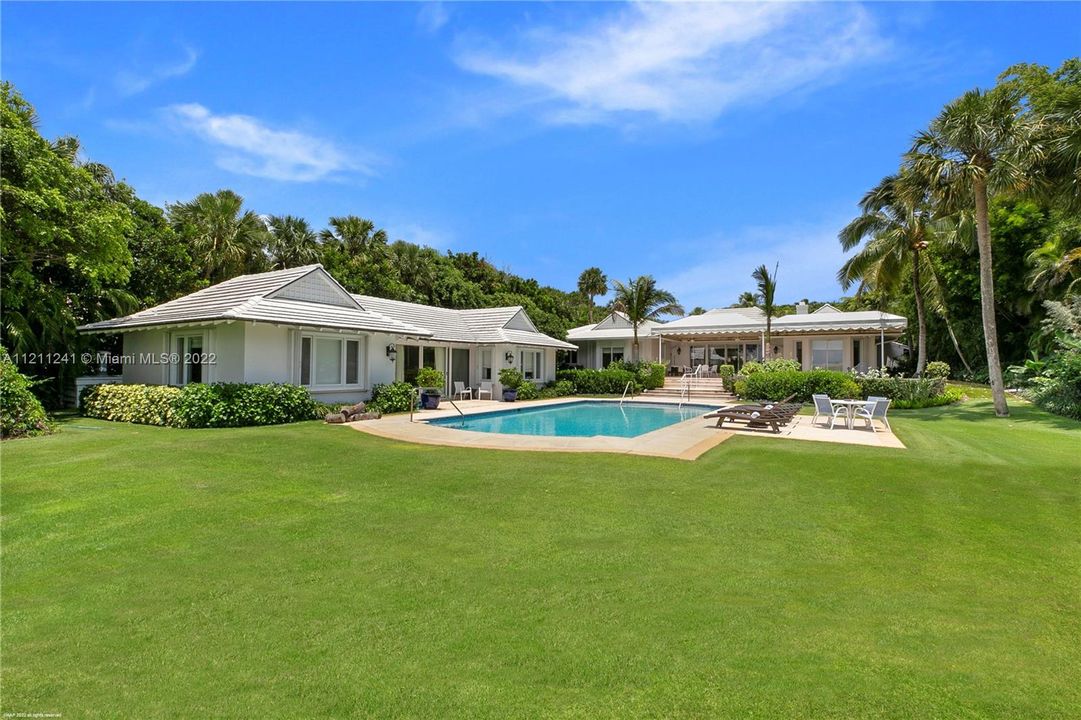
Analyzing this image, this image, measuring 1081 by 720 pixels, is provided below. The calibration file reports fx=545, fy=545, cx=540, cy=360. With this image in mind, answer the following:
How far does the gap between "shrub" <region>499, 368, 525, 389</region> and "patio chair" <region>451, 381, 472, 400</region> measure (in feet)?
5.33

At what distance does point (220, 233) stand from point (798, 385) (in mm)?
29146

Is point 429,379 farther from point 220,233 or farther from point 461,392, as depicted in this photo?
point 220,233

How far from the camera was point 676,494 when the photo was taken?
296 inches

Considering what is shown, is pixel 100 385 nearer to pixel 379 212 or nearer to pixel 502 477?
pixel 502 477

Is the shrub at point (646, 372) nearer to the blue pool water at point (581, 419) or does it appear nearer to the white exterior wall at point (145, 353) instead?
the blue pool water at point (581, 419)

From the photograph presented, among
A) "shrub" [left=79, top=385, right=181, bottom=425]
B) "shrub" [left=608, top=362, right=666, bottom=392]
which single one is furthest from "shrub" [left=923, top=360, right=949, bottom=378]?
"shrub" [left=79, top=385, right=181, bottom=425]

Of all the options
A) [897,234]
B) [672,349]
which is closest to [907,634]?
[897,234]

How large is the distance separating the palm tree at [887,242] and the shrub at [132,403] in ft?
97.2

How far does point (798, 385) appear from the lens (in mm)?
23234

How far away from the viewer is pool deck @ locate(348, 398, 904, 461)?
1094cm

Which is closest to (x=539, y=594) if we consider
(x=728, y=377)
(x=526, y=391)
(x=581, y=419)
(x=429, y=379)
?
(x=581, y=419)

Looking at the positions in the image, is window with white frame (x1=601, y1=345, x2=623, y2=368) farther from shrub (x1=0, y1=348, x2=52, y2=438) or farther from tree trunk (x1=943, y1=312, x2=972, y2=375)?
shrub (x1=0, y1=348, x2=52, y2=438)

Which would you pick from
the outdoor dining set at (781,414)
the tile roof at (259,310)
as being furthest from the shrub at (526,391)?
the outdoor dining set at (781,414)

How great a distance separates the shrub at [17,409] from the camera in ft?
40.8
